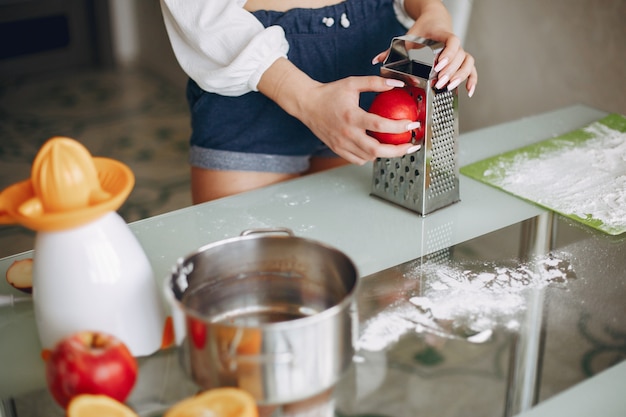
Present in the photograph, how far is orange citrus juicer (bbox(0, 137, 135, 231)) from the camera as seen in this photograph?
2.33ft

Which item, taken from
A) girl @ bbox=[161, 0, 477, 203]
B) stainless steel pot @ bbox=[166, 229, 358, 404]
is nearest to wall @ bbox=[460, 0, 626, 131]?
girl @ bbox=[161, 0, 477, 203]

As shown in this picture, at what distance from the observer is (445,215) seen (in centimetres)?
113

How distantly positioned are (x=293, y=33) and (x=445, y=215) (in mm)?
405

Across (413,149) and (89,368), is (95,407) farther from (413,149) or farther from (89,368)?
(413,149)

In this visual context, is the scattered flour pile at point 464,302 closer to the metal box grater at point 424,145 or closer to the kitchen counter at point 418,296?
the kitchen counter at point 418,296

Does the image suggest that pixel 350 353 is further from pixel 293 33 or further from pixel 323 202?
pixel 293 33

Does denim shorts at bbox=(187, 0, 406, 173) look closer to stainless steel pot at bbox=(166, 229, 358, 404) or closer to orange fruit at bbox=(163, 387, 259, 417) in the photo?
stainless steel pot at bbox=(166, 229, 358, 404)

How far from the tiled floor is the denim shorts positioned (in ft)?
4.24

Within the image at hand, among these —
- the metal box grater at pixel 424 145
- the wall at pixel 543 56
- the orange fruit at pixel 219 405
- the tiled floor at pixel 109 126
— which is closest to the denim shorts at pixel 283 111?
the metal box grater at pixel 424 145

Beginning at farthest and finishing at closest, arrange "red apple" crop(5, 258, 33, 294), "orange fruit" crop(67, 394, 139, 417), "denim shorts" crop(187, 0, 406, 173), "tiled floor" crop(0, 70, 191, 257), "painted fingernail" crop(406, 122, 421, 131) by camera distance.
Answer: "tiled floor" crop(0, 70, 191, 257), "denim shorts" crop(187, 0, 406, 173), "painted fingernail" crop(406, 122, 421, 131), "red apple" crop(5, 258, 33, 294), "orange fruit" crop(67, 394, 139, 417)

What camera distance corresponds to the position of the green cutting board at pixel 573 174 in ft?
3.69

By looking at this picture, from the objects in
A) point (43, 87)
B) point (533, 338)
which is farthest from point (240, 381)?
point (43, 87)

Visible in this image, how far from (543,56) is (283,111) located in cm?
119

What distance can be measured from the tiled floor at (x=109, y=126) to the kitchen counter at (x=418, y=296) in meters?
1.50
